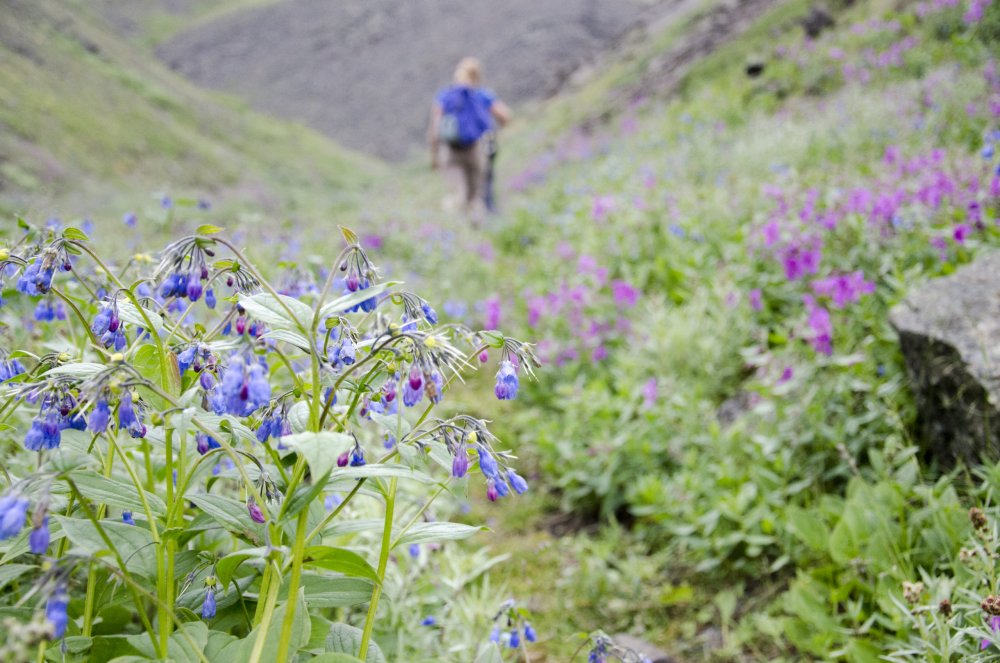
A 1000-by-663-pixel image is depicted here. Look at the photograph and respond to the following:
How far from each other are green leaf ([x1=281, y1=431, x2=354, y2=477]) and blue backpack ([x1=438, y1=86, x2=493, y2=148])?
32.1ft

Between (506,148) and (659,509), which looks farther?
(506,148)

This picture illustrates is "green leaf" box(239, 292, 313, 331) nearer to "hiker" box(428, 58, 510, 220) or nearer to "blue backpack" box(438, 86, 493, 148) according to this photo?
"hiker" box(428, 58, 510, 220)

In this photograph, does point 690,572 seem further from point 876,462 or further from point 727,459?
point 876,462

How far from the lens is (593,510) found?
12.9 feet

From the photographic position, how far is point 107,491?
1442 mm

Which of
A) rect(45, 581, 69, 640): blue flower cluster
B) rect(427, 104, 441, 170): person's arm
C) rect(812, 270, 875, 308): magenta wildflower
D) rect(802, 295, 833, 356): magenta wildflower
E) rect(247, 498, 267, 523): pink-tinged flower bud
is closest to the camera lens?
rect(45, 581, 69, 640): blue flower cluster

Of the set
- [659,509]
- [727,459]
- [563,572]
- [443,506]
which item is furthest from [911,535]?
[443,506]

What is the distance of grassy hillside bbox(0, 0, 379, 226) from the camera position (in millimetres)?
12445

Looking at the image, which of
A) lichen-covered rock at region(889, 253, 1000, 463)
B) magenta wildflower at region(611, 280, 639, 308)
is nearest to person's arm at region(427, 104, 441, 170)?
magenta wildflower at region(611, 280, 639, 308)

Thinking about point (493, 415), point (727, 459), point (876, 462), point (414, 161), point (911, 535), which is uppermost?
point (414, 161)

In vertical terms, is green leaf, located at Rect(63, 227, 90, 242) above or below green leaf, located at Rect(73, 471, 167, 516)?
above

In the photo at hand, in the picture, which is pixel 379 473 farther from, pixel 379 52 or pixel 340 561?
pixel 379 52

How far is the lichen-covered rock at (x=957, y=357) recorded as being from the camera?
257 cm

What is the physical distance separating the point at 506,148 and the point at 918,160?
16.4m
